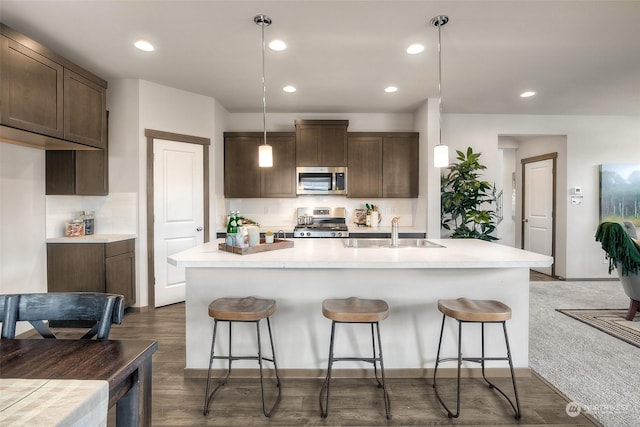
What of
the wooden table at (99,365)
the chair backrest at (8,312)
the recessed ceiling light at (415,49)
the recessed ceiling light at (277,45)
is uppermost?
the recessed ceiling light at (415,49)

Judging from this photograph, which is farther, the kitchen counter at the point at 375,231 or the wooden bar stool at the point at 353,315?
the kitchen counter at the point at 375,231

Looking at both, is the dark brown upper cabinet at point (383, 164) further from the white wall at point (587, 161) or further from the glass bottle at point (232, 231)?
the glass bottle at point (232, 231)

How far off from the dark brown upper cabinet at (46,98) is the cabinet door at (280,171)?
203 cm

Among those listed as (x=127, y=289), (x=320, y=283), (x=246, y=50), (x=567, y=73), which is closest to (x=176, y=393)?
(x=320, y=283)

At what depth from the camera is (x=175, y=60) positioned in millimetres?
3129

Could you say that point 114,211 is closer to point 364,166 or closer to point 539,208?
point 364,166

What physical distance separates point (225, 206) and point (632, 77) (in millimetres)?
5249

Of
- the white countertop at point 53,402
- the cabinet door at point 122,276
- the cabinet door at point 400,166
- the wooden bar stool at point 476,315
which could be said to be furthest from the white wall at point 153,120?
the wooden bar stool at point 476,315

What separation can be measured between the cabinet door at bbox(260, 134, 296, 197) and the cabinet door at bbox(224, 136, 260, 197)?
0.43 feet

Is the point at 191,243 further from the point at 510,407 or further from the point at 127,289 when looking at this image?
the point at 510,407

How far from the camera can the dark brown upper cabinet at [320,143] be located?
4594mm

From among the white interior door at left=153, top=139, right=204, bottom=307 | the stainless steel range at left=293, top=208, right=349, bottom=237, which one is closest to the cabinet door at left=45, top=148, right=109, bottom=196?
the white interior door at left=153, top=139, right=204, bottom=307

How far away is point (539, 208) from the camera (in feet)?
18.9

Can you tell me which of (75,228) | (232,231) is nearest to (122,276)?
(75,228)
